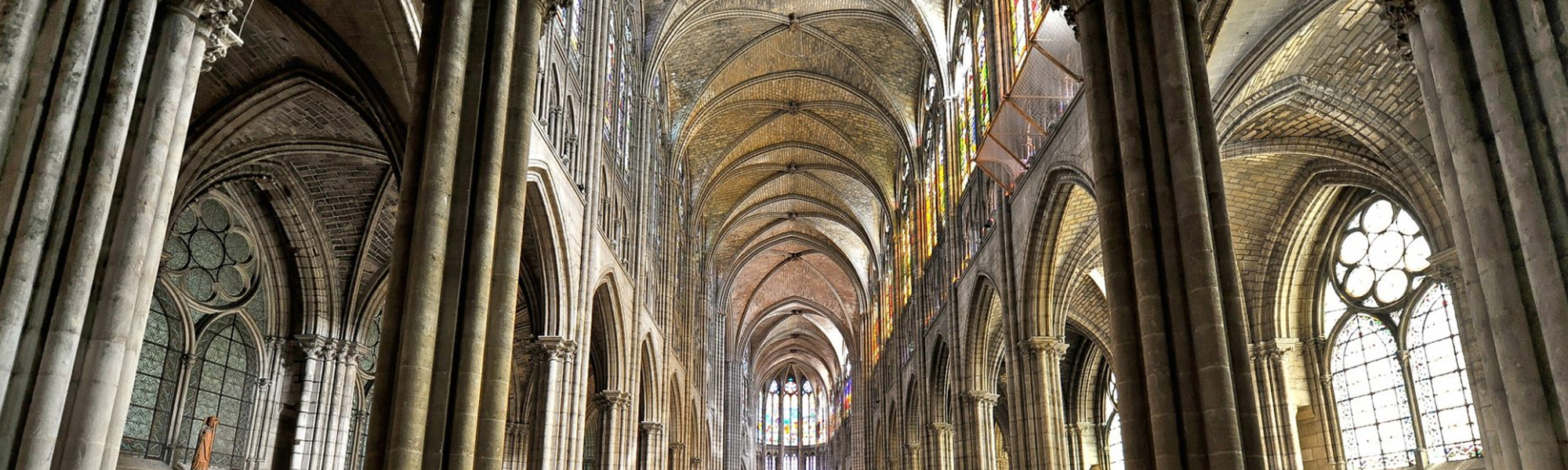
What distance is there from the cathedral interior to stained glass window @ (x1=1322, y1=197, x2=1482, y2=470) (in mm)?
71

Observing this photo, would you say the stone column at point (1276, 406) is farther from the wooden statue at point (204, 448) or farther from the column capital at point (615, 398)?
the wooden statue at point (204, 448)

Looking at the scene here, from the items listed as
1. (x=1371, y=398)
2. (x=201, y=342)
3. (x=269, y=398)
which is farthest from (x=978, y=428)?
(x=201, y=342)

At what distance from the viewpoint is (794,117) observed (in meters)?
34.2

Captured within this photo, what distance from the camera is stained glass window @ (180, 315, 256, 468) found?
17.5 metres

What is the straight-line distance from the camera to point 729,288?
151ft

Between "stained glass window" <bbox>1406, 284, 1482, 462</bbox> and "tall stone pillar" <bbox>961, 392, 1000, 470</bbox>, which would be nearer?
"stained glass window" <bbox>1406, 284, 1482, 462</bbox>

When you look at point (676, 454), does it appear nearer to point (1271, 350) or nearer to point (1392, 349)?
point (1271, 350)

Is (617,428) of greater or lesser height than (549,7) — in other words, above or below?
below

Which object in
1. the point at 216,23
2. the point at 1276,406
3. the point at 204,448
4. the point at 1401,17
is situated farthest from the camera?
the point at 1276,406

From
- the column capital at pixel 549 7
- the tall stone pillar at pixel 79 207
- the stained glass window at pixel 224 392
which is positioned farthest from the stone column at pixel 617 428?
the tall stone pillar at pixel 79 207

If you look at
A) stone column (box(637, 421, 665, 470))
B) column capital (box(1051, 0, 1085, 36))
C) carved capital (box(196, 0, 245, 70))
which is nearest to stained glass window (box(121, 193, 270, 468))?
carved capital (box(196, 0, 245, 70))

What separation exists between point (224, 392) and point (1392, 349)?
67.9 ft

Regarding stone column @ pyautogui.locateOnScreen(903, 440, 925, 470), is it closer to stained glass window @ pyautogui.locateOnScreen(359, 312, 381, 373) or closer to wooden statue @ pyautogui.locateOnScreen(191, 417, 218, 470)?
stained glass window @ pyautogui.locateOnScreen(359, 312, 381, 373)

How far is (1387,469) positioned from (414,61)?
16819mm
